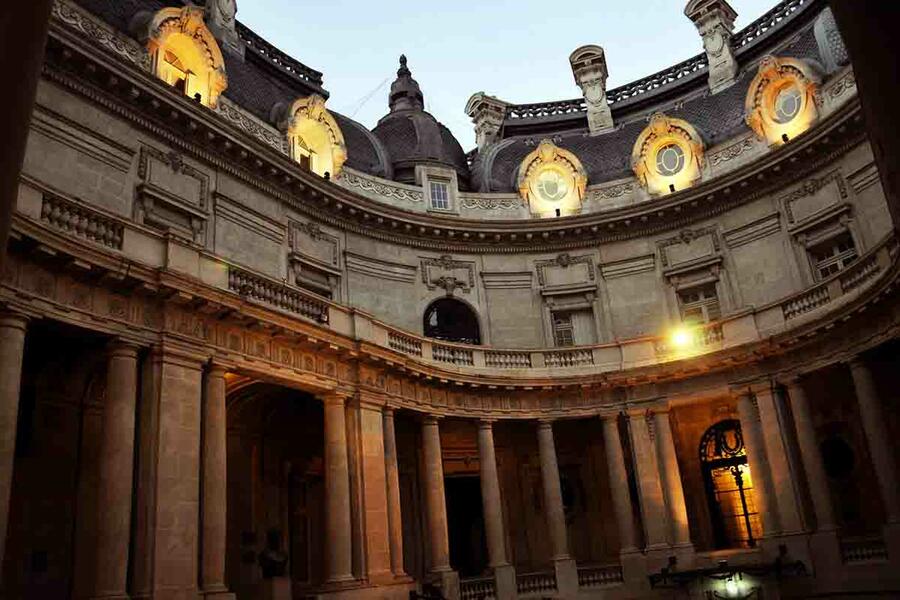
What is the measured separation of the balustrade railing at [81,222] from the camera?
13.9 m

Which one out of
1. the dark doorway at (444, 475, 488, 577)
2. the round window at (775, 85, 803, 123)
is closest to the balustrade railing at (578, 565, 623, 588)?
the dark doorway at (444, 475, 488, 577)

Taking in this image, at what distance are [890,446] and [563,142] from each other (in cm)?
1744

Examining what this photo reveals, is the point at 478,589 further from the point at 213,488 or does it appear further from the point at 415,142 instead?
the point at 415,142

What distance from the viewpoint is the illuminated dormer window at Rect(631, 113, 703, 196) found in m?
28.3

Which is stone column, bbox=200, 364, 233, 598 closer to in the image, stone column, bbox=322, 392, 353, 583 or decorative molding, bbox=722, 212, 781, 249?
stone column, bbox=322, 392, 353, 583

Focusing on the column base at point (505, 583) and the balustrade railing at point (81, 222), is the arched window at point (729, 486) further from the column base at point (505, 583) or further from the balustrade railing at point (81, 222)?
the balustrade railing at point (81, 222)

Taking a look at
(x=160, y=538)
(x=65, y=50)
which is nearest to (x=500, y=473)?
(x=160, y=538)

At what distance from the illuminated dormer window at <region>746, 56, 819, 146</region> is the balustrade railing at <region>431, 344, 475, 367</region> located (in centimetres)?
1251

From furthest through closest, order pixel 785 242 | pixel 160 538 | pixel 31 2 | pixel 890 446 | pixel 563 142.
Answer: pixel 563 142 → pixel 785 242 → pixel 890 446 → pixel 160 538 → pixel 31 2

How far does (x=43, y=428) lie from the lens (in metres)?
15.7

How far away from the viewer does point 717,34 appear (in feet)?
101

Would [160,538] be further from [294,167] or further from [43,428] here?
[294,167]

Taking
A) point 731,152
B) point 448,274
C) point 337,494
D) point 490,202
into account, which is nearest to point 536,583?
point 337,494

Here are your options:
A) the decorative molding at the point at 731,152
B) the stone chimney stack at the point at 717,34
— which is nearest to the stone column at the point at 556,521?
the decorative molding at the point at 731,152
